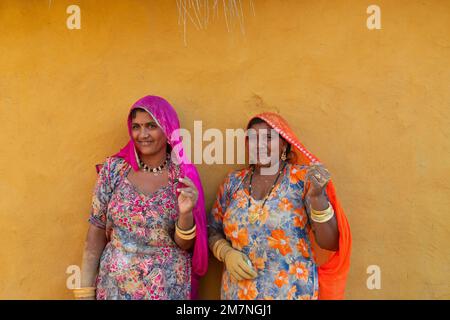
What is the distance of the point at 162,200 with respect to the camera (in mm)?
2941

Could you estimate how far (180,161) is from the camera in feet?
9.84

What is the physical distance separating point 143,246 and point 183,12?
1.64 m

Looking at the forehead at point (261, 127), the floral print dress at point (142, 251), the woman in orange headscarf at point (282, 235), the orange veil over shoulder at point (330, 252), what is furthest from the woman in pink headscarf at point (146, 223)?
the orange veil over shoulder at point (330, 252)

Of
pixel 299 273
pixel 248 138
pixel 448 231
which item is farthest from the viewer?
pixel 448 231

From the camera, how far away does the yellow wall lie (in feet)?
10.6

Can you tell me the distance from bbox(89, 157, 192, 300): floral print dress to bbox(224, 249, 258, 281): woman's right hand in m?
0.33

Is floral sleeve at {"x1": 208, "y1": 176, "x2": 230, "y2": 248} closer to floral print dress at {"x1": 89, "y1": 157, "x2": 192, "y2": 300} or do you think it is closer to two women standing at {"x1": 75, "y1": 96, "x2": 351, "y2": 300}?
two women standing at {"x1": 75, "y1": 96, "x2": 351, "y2": 300}

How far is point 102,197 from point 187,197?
0.62m

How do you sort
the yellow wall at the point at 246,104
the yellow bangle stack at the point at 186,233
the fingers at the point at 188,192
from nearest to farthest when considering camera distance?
the fingers at the point at 188,192 → the yellow bangle stack at the point at 186,233 → the yellow wall at the point at 246,104

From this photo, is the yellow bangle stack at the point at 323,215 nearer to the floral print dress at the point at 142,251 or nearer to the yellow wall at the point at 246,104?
the yellow wall at the point at 246,104

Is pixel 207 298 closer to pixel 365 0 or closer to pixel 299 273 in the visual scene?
pixel 299 273

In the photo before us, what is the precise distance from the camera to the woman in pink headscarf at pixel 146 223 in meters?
2.90

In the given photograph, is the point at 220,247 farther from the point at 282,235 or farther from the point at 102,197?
the point at 102,197

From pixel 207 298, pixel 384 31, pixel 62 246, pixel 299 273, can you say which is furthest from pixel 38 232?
pixel 384 31
